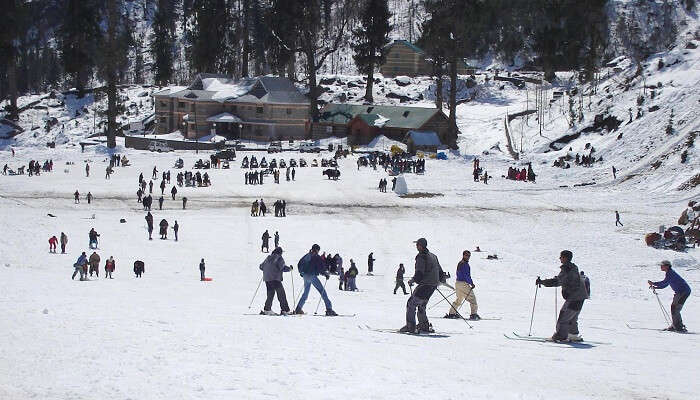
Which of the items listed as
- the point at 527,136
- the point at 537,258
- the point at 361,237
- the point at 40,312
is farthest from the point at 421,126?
the point at 40,312

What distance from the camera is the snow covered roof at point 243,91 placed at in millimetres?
80562

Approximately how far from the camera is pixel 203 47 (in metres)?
88.4

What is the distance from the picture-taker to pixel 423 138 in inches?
2837

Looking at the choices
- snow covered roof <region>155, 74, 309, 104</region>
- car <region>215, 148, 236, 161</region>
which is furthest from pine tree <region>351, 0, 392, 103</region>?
car <region>215, 148, 236, 161</region>

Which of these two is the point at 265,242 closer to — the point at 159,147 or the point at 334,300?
the point at 334,300

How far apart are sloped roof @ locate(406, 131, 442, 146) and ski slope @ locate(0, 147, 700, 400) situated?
17.7m

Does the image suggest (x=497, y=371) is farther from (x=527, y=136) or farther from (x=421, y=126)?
(x=421, y=126)

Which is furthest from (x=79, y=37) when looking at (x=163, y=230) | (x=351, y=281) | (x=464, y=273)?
(x=464, y=273)

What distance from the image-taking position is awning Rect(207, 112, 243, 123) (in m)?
78.3

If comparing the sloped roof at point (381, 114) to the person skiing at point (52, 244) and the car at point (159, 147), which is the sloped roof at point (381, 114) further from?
the person skiing at point (52, 244)

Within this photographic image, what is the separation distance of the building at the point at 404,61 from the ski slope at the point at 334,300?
1835 inches

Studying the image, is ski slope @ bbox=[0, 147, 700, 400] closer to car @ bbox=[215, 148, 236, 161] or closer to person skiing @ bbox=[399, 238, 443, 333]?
person skiing @ bbox=[399, 238, 443, 333]

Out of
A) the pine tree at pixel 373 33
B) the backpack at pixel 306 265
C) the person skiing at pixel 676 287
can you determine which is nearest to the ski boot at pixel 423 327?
the backpack at pixel 306 265

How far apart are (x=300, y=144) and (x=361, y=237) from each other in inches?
1528
